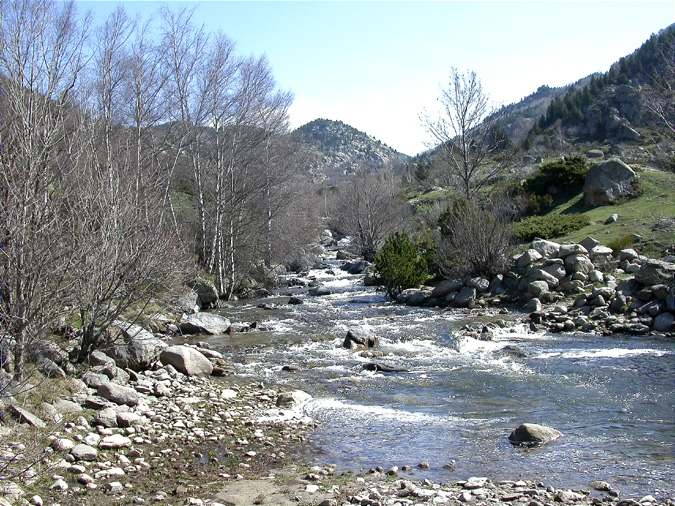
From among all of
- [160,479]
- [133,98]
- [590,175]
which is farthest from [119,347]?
[590,175]

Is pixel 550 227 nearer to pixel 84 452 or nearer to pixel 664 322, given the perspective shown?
pixel 664 322

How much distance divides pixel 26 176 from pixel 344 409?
6.14 metres

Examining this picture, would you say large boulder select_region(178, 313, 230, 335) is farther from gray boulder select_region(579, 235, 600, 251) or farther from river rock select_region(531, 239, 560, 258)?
gray boulder select_region(579, 235, 600, 251)

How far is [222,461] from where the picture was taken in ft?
26.2

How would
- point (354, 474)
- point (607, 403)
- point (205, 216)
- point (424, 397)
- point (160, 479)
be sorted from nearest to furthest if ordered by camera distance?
1. point (160, 479)
2. point (354, 474)
3. point (607, 403)
4. point (424, 397)
5. point (205, 216)

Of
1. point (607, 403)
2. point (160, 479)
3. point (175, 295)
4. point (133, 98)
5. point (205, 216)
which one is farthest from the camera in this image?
point (205, 216)

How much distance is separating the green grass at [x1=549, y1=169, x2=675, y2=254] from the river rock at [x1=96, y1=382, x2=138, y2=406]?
65.8ft

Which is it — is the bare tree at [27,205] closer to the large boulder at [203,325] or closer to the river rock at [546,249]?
the large boulder at [203,325]

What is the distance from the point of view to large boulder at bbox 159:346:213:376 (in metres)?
12.4

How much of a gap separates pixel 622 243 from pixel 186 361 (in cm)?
1843

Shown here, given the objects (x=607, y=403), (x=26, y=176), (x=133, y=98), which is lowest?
(x=607, y=403)

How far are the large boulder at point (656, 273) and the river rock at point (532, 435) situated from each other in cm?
1105

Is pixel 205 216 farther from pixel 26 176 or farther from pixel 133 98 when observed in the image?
pixel 26 176

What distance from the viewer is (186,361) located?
1251 cm
